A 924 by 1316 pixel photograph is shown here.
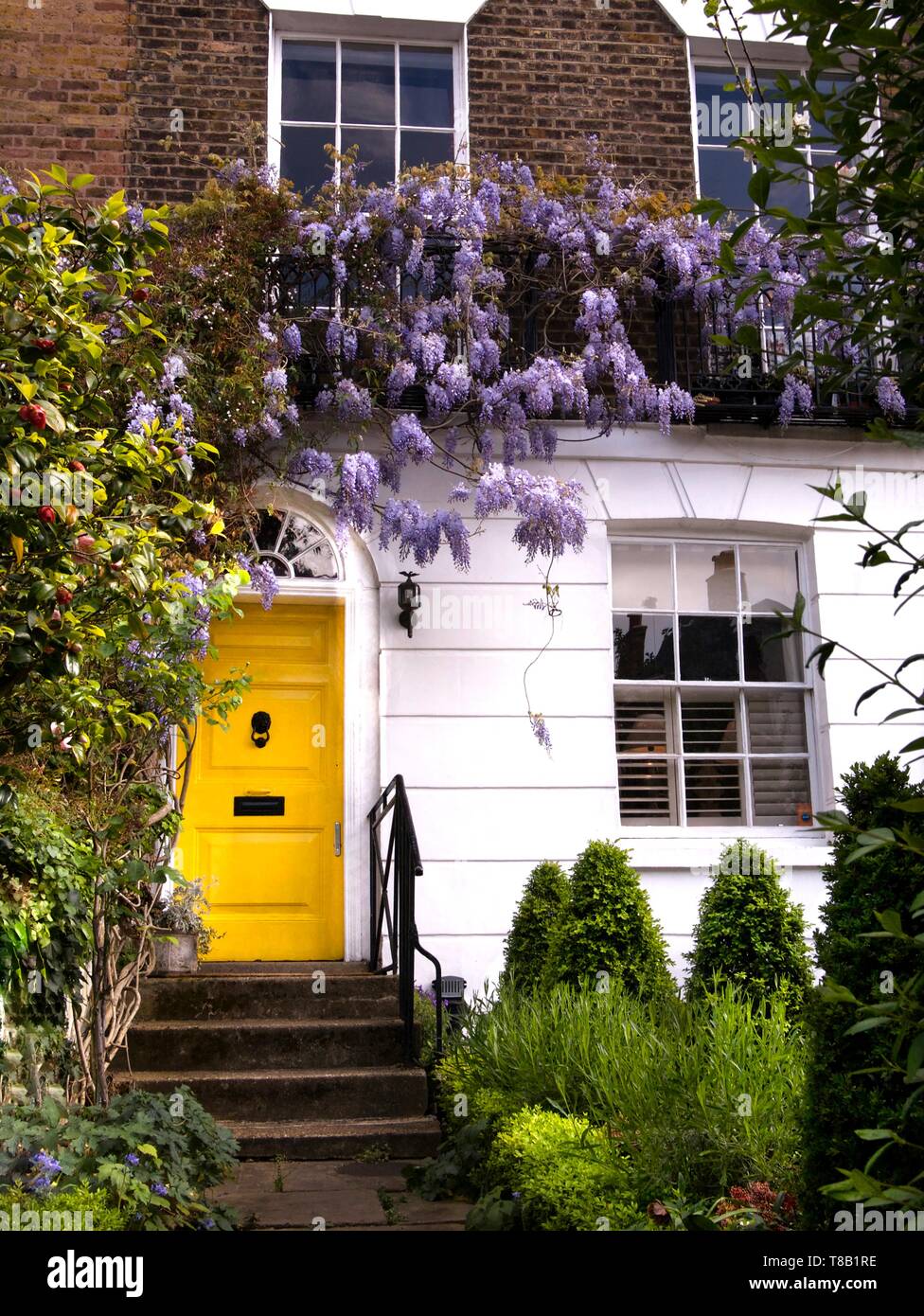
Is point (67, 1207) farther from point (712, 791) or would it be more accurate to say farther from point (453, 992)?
point (712, 791)

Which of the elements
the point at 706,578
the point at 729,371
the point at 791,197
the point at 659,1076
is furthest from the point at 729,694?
the point at 659,1076

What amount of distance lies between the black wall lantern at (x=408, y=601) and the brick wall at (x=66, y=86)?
3.36m

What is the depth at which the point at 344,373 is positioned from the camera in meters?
7.96

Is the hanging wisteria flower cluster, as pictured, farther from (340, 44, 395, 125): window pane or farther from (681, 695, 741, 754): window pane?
(681, 695, 741, 754): window pane

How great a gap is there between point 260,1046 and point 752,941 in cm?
256

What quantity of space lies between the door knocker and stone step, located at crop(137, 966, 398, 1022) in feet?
4.97

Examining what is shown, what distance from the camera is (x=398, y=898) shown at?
691 centimetres

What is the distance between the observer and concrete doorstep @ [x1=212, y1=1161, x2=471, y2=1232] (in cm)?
479

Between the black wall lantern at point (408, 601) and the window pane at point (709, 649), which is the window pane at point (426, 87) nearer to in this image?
the black wall lantern at point (408, 601)

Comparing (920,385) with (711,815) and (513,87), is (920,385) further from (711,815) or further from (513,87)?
(513,87)

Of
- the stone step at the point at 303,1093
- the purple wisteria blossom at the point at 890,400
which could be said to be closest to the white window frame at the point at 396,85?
the purple wisteria blossom at the point at 890,400

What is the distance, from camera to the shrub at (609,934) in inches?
246
